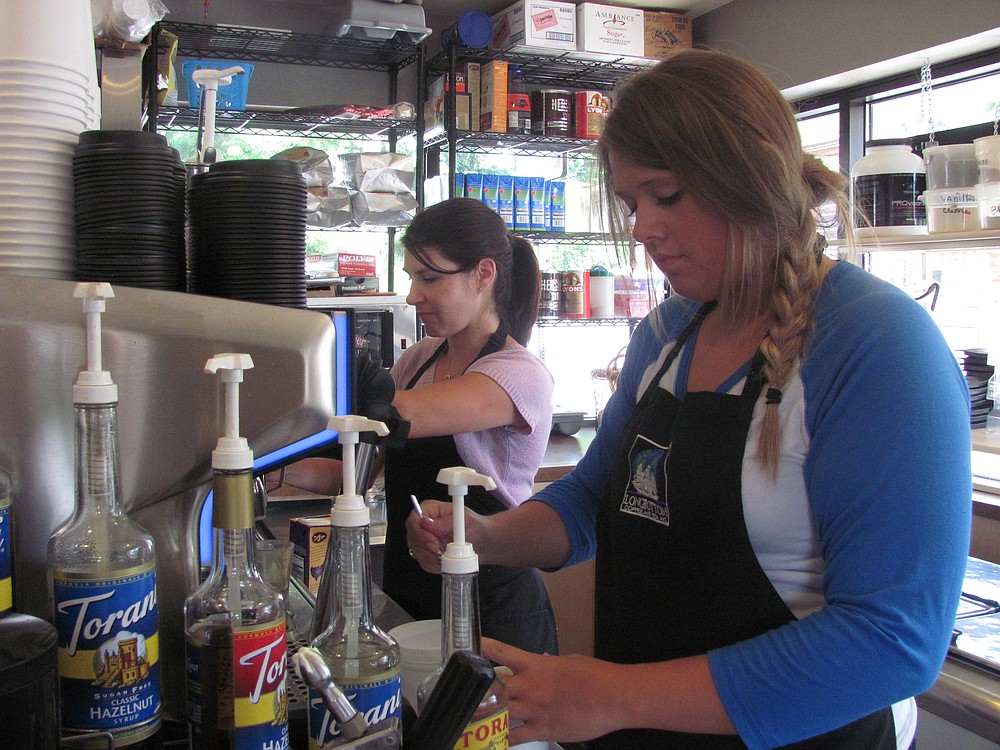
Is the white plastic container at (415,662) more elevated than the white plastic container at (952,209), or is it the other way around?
the white plastic container at (952,209)

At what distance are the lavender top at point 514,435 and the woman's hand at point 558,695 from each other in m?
0.92

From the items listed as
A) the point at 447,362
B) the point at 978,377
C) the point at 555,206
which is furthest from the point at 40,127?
the point at 555,206

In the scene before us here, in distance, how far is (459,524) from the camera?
68 cm

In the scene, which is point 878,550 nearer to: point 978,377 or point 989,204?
point 989,204

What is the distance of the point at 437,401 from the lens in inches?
67.0

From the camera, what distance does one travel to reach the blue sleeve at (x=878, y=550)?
838mm

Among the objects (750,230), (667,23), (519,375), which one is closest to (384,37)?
(667,23)

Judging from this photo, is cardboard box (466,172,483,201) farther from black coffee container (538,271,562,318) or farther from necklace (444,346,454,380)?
necklace (444,346,454,380)

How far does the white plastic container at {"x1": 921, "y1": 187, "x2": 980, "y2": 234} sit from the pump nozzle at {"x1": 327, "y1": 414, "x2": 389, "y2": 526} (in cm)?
211

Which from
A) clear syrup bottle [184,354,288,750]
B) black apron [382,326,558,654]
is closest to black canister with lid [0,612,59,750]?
clear syrup bottle [184,354,288,750]

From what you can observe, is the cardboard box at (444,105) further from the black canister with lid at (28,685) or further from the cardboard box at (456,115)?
the black canister with lid at (28,685)

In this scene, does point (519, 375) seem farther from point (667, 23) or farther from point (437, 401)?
point (667, 23)

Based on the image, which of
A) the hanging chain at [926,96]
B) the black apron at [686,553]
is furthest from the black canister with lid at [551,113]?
the black apron at [686,553]

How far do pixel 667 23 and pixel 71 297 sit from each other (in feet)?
12.0
